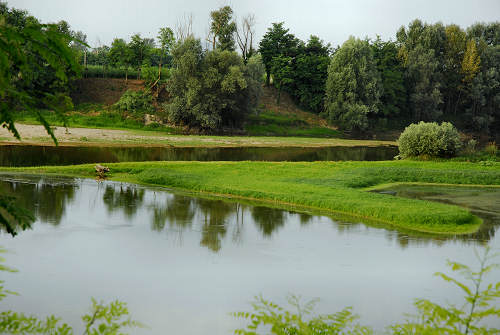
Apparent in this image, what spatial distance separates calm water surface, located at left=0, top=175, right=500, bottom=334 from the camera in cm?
1121

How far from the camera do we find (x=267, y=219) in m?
20.4

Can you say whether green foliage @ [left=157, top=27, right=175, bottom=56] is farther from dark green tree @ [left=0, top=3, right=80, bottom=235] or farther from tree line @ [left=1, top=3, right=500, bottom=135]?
dark green tree @ [left=0, top=3, right=80, bottom=235]

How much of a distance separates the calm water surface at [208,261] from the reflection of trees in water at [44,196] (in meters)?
0.08

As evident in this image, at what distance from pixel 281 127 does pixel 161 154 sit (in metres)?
32.7

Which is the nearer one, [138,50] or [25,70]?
[25,70]

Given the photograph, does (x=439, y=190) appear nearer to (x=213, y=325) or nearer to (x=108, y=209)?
(x=108, y=209)

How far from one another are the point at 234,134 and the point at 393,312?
57.2 meters

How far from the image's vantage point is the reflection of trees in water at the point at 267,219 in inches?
740

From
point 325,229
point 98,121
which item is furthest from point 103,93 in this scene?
point 325,229

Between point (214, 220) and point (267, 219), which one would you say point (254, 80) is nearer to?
point (267, 219)

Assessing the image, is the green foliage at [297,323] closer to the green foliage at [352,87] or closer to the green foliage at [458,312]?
the green foliage at [458,312]

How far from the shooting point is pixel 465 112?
9262 cm

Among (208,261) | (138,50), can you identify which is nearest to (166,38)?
(138,50)

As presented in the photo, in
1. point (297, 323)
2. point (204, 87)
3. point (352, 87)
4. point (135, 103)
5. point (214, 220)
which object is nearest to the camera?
point (297, 323)
